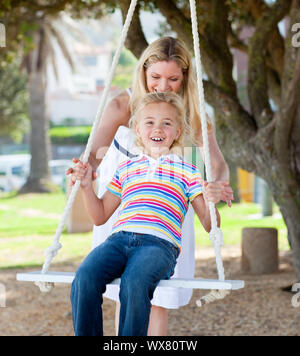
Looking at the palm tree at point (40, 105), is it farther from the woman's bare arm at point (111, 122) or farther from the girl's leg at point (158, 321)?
the girl's leg at point (158, 321)

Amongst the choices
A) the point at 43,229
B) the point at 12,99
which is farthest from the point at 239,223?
the point at 12,99

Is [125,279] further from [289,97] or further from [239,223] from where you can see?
[239,223]

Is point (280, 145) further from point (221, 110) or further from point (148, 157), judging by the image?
point (148, 157)

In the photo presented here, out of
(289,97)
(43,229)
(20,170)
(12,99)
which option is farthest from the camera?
(20,170)

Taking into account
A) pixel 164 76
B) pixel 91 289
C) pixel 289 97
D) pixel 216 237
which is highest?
pixel 164 76

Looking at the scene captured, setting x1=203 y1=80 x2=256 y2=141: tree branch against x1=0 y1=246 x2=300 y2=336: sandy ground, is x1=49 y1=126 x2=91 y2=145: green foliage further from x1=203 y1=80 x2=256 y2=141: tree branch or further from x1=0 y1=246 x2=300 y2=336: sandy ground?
x1=203 y1=80 x2=256 y2=141: tree branch

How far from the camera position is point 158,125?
8.91ft

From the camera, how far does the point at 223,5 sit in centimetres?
570

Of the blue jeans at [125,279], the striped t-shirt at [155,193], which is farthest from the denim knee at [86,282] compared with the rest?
the striped t-shirt at [155,193]

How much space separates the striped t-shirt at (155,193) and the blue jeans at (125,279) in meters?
0.09

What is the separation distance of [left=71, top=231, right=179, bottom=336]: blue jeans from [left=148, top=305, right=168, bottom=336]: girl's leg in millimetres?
601

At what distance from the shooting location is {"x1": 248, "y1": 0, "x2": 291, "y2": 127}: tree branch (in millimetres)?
5449

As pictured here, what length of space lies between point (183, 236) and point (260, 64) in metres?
2.91
